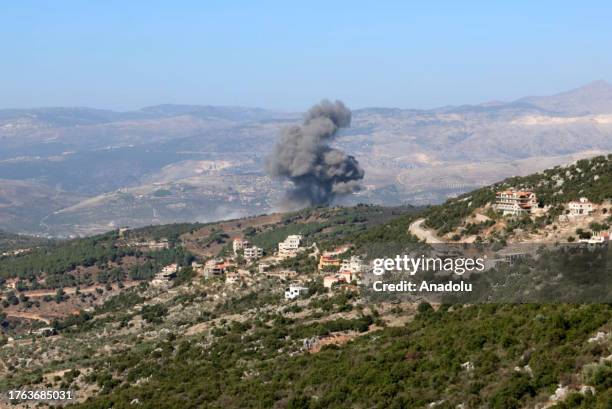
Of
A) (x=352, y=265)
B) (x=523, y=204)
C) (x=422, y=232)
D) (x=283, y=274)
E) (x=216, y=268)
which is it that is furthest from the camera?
(x=216, y=268)

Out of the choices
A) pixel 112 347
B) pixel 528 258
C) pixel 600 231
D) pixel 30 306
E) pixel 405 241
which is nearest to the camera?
pixel 528 258

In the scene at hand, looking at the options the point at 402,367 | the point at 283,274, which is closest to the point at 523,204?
the point at 283,274

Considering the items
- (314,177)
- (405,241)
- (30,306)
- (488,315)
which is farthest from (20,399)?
(314,177)

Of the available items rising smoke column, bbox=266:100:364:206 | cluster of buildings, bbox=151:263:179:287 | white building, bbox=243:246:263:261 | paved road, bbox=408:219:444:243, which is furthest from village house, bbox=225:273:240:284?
rising smoke column, bbox=266:100:364:206

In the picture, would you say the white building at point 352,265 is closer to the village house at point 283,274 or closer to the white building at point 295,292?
the white building at point 295,292

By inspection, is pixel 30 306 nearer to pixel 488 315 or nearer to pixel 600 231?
pixel 600 231

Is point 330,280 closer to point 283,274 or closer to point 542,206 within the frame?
point 283,274

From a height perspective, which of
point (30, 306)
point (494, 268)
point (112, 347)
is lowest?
point (30, 306)
